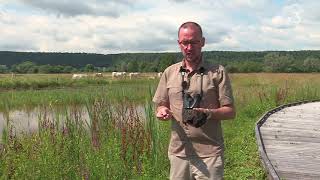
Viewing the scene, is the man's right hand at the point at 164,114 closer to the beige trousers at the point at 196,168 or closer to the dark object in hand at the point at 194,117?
the dark object in hand at the point at 194,117

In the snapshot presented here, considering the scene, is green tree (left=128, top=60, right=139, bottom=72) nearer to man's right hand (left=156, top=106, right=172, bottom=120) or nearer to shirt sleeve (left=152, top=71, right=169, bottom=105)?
shirt sleeve (left=152, top=71, right=169, bottom=105)

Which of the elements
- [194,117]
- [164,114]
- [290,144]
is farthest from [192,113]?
[290,144]

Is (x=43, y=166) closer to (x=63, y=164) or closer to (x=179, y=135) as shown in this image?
(x=63, y=164)

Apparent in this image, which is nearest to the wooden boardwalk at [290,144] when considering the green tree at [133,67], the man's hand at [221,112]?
the man's hand at [221,112]

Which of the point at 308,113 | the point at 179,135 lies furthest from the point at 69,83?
the point at 179,135

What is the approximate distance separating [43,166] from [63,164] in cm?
33

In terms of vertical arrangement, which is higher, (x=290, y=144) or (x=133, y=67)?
(x=133, y=67)

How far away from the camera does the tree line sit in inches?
3634

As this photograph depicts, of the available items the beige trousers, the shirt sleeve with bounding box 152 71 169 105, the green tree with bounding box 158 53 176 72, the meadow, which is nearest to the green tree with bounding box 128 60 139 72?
the green tree with bounding box 158 53 176 72

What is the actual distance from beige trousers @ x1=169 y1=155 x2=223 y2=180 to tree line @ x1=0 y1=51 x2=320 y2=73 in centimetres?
6796

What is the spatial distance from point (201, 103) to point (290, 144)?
20.0 ft

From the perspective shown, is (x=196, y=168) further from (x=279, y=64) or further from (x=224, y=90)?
(x=279, y=64)

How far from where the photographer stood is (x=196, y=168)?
3656mm

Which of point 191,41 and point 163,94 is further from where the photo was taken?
point 163,94
